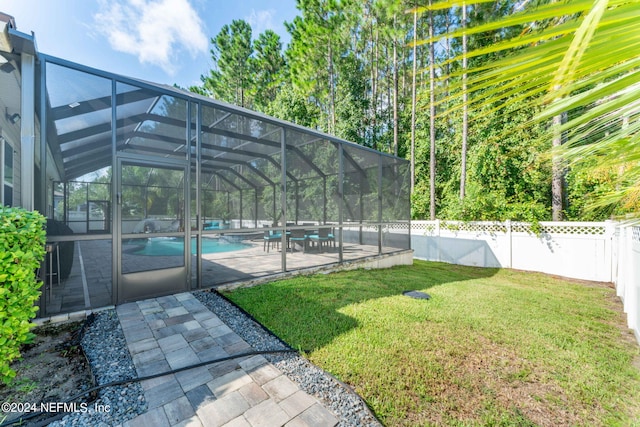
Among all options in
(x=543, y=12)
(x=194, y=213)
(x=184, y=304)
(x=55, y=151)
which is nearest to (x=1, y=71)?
(x=55, y=151)

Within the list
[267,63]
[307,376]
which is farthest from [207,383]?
[267,63]

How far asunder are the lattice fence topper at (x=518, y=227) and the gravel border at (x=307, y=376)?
25.1 feet

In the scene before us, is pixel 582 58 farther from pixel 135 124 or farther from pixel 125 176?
pixel 135 124

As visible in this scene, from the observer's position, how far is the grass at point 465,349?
1995mm

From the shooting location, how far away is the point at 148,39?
11555 mm

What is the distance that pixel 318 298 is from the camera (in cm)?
409

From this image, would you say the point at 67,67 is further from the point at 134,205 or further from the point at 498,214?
the point at 498,214

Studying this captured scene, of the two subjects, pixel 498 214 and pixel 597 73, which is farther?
pixel 498 214

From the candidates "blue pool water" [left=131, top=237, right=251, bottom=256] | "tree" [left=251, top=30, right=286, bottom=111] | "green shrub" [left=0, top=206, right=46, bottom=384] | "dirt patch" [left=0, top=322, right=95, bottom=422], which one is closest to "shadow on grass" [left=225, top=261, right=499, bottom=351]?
"blue pool water" [left=131, top=237, right=251, bottom=256]

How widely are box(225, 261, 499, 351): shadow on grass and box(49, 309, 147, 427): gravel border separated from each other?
4.45ft

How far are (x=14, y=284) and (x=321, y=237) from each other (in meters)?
5.62

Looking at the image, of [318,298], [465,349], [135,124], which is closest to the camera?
[465,349]

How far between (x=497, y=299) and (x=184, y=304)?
16.9ft

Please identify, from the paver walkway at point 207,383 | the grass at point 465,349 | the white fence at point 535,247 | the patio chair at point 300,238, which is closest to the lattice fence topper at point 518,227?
the white fence at point 535,247
